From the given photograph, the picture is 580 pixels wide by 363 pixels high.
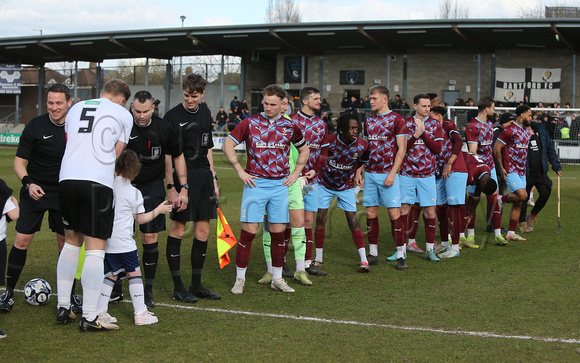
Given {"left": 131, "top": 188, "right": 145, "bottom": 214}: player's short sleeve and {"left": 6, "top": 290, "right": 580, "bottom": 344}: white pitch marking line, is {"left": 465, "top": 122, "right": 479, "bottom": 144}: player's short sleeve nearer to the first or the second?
{"left": 6, "top": 290, "right": 580, "bottom": 344}: white pitch marking line

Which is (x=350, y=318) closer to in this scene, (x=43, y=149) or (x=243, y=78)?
(x=43, y=149)

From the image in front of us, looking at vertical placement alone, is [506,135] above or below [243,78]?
below

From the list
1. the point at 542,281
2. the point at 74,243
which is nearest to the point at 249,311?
the point at 74,243

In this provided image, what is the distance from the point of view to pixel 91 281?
5328mm

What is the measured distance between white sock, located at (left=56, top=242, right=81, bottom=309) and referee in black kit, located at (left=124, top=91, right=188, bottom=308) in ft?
2.53

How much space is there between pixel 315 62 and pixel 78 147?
114ft

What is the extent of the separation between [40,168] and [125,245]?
4.43 feet

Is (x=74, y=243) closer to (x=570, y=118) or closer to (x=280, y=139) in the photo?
(x=280, y=139)

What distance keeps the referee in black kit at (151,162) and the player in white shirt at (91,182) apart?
27.8 inches

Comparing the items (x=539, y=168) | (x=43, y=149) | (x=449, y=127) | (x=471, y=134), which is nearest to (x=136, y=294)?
(x=43, y=149)

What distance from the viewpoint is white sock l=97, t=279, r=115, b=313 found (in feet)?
18.2

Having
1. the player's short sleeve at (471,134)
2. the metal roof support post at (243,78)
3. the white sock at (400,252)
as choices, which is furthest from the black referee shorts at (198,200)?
the metal roof support post at (243,78)

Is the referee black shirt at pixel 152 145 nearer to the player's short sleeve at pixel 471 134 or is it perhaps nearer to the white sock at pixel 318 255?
the white sock at pixel 318 255

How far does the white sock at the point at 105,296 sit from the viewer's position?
5.55 meters
